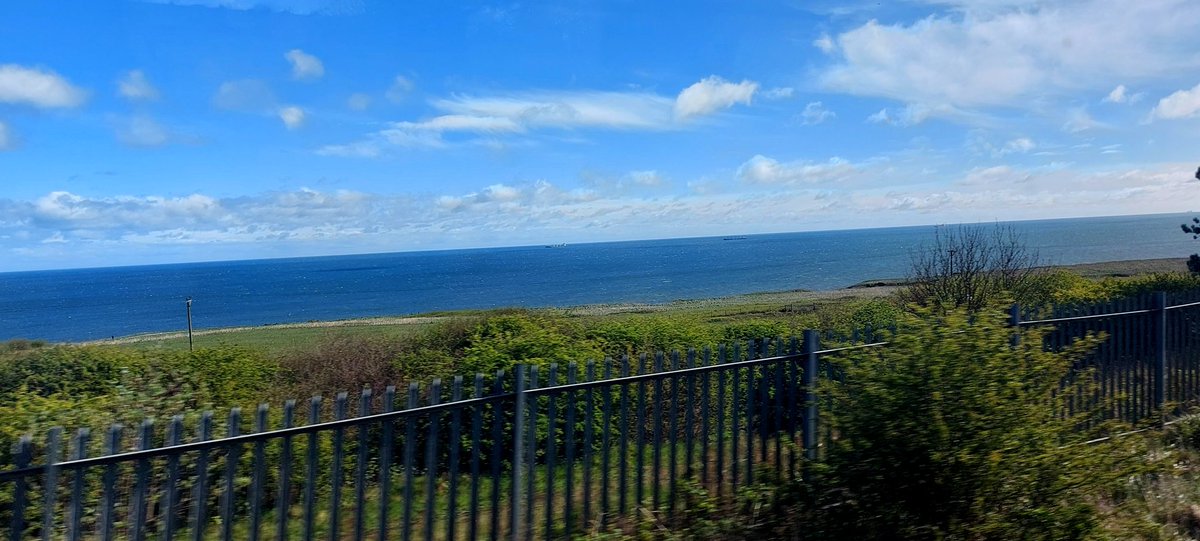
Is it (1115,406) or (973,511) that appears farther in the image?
(1115,406)

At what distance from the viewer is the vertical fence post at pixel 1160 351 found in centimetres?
822

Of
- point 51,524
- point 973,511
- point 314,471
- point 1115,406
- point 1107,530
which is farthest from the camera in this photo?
point 1115,406

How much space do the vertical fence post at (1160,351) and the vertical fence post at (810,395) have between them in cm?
464

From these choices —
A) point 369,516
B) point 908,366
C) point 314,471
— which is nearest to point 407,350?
point 369,516

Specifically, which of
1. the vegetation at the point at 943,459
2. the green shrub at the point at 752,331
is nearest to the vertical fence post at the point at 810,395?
the vegetation at the point at 943,459

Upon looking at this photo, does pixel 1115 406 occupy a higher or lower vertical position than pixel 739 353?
lower

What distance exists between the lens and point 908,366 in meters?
4.66

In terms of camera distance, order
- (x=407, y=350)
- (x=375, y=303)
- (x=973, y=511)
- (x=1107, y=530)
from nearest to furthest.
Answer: (x=973, y=511), (x=1107, y=530), (x=407, y=350), (x=375, y=303)

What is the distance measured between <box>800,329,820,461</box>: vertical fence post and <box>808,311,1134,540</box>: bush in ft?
2.75

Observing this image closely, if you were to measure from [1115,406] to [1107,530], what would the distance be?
3730 mm

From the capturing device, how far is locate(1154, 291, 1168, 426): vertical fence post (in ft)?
27.0

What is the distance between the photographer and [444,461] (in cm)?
652

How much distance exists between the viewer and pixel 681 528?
5.23 meters

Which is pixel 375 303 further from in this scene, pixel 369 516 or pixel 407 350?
pixel 369 516
